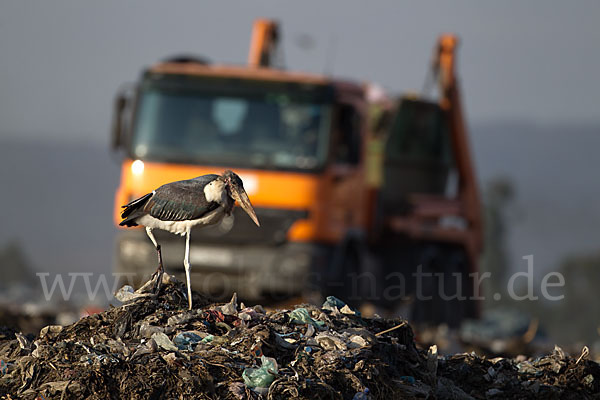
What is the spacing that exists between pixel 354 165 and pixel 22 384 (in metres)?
7.85

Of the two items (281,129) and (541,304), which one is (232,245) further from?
(541,304)

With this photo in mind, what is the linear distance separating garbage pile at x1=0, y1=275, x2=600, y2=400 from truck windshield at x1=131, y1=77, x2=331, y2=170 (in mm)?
5772

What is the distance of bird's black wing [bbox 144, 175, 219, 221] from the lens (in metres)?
5.59

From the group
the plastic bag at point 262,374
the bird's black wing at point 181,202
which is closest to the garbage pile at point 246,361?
the plastic bag at point 262,374

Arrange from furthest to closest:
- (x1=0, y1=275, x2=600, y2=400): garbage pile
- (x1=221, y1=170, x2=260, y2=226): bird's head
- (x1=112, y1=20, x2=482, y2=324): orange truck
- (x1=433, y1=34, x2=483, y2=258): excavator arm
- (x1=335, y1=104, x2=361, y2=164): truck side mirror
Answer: (x1=433, y1=34, x2=483, y2=258): excavator arm < (x1=335, y1=104, x2=361, y2=164): truck side mirror < (x1=112, y1=20, x2=482, y2=324): orange truck < (x1=221, y1=170, x2=260, y2=226): bird's head < (x1=0, y1=275, x2=600, y2=400): garbage pile

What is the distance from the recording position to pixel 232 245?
11859 mm

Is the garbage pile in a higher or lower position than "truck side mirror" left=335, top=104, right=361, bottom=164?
lower

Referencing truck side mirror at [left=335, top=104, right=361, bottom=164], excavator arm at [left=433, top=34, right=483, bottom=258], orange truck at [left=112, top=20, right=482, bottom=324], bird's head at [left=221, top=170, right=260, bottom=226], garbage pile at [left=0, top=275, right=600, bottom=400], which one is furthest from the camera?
excavator arm at [left=433, top=34, right=483, bottom=258]

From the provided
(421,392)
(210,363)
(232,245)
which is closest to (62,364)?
(210,363)

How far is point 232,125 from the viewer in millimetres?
12047

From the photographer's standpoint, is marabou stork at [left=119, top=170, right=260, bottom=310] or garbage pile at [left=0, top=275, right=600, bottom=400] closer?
garbage pile at [left=0, top=275, right=600, bottom=400]

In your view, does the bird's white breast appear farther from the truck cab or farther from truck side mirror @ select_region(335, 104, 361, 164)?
truck side mirror @ select_region(335, 104, 361, 164)

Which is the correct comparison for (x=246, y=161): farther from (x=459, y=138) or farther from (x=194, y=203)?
(x=194, y=203)

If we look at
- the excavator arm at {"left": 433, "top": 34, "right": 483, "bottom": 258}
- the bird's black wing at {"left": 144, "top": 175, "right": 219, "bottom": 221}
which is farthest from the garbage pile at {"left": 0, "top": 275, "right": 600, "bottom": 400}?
the excavator arm at {"left": 433, "top": 34, "right": 483, "bottom": 258}
